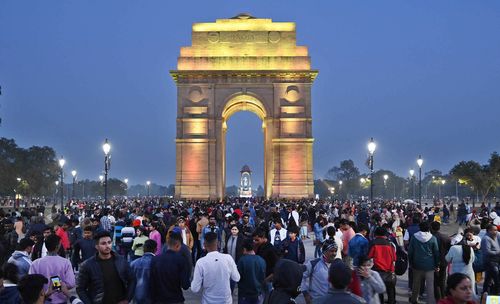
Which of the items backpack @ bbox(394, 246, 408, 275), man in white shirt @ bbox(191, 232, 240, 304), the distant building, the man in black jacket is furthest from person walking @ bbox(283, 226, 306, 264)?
the distant building

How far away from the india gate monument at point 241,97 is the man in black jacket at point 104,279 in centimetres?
5043

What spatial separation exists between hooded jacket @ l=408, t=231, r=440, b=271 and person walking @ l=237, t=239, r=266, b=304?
4.49 m

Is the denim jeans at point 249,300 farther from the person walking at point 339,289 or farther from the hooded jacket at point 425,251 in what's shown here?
the hooded jacket at point 425,251

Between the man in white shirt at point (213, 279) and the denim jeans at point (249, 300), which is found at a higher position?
the man in white shirt at point (213, 279)

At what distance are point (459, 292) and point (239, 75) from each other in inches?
2134

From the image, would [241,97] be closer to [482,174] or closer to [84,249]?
[482,174]

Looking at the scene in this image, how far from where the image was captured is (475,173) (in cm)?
7769

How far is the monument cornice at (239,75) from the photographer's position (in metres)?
59.7

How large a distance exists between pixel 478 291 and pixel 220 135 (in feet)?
147

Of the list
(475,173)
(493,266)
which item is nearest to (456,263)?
(493,266)

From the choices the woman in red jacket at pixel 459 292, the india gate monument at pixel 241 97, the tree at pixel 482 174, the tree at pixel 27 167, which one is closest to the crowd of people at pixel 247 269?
the woman in red jacket at pixel 459 292

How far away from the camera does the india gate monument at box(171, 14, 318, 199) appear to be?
196 feet

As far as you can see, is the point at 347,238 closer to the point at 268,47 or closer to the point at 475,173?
the point at 268,47

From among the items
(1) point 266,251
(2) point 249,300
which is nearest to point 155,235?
(1) point 266,251
